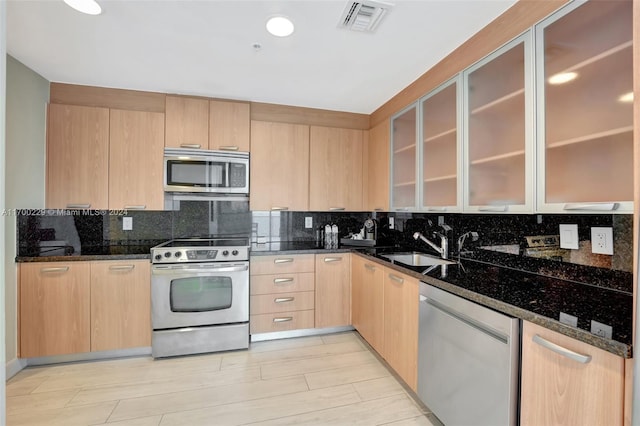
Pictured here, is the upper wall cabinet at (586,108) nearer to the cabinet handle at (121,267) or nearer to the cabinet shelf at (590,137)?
the cabinet shelf at (590,137)

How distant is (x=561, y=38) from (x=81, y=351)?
374 centimetres

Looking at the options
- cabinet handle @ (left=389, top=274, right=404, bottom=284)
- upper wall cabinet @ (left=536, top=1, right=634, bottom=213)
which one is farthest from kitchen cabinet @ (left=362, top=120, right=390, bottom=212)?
upper wall cabinet @ (left=536, top=1, right=634, bottom=213)

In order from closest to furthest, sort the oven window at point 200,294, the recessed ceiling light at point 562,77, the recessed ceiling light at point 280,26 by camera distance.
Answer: the recessed ceiling light at point 562,77 → the recessed ceiling light at point 280,26 → the oven window at point 200,294

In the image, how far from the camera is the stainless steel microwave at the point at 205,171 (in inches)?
106

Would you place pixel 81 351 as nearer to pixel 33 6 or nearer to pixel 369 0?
pixel 33 6

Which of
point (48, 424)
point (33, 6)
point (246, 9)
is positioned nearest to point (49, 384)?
point (48, 424)

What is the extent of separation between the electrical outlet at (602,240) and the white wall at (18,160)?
367 cm

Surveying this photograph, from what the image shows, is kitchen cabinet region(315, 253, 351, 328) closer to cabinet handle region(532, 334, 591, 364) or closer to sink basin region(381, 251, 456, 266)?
sink basin region(381, 251, 456, 266)

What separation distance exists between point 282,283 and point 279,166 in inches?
47.7

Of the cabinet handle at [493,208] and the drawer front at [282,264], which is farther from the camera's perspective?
the drawer front at [282,264]

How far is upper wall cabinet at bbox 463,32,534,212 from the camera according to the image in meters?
1.43

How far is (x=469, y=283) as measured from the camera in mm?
1466

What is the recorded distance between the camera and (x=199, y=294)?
2490 millimetres

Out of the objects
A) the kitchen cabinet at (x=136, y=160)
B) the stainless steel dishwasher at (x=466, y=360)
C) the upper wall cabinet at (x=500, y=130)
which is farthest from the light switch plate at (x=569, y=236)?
the kitchen cabinet at (x=136, y=160)
